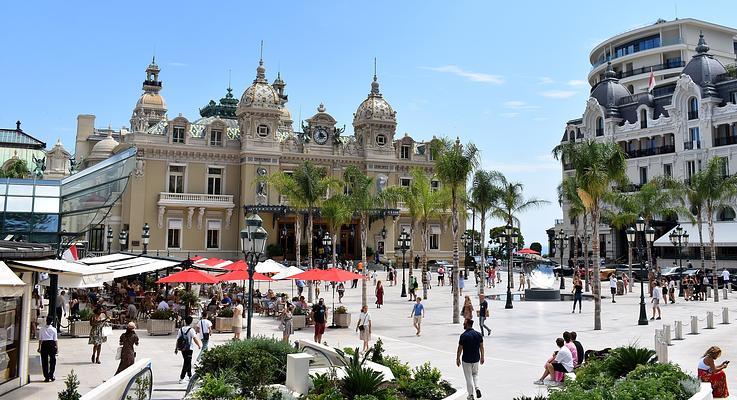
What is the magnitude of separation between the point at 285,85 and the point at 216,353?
256 feet

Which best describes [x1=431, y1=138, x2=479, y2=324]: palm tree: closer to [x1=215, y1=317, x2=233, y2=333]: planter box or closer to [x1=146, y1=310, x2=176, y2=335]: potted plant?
[x1=215, y1=317, x2=233, y2=333]: planter box

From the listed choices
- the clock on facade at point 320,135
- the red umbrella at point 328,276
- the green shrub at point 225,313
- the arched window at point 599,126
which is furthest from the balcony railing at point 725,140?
the green shrub at point 225,313

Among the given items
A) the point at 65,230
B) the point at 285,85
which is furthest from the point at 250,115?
the point at 65,230

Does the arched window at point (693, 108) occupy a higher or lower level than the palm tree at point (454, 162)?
higher

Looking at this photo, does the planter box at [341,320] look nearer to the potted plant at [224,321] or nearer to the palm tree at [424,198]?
the potted plant at [224,321]

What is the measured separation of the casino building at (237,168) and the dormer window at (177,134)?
9 cm

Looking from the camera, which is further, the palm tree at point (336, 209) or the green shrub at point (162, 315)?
the palm tree at point (336, 209)

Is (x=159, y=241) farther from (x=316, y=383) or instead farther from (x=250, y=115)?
(x=316, y=383)

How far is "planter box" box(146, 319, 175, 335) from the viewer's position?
21719 millimetres

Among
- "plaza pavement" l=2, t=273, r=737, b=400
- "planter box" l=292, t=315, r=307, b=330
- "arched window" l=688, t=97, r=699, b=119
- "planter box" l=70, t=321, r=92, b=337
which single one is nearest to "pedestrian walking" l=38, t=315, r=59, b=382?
"plaza pavement" l=2, t=273, r=737, b=400

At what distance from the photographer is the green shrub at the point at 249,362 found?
11155 mm

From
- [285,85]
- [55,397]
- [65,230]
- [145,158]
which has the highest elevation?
[285,85]

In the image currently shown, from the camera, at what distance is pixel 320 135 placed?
65.8 m

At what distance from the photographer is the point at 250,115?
6109 cm
